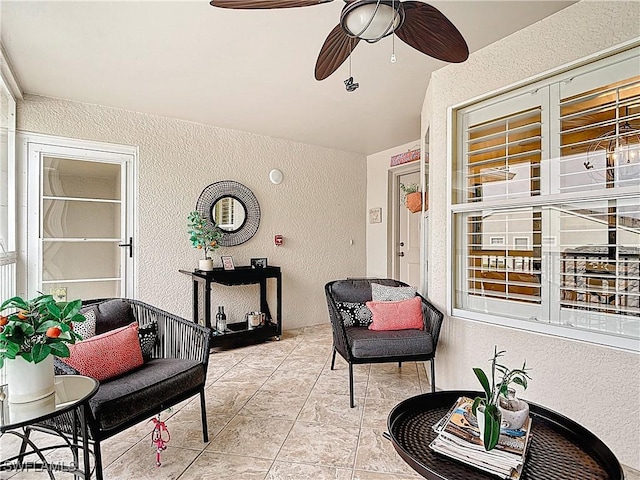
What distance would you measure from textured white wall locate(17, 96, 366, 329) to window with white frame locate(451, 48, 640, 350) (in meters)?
2.40

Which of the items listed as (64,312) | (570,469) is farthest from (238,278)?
(570,469)

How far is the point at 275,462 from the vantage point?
1.90m

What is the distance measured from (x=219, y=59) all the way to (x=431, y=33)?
1561mm

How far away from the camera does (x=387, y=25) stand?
1380 millimetres

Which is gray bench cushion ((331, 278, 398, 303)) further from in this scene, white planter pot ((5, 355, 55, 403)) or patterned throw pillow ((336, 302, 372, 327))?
white planter pot ((5, 355, 55, 403))

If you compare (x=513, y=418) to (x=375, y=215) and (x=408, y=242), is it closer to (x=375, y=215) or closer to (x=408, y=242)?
(x=408, y=242)

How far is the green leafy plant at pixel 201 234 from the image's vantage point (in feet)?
12.5

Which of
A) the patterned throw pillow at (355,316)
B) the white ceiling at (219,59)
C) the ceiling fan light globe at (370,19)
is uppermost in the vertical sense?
the white ceiling at (219,59)

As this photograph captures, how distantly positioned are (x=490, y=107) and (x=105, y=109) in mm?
3335

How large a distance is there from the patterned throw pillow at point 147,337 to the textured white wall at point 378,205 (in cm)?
335

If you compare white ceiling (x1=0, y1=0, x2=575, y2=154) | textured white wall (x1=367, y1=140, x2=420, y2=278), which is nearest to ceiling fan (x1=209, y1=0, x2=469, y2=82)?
white ceiling (x1=0, y1=0, x2=575, y2=154)

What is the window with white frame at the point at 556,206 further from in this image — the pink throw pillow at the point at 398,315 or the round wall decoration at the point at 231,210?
the round wall decoration at the point at 231,210

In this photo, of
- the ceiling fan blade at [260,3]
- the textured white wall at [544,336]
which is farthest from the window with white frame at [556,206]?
the ceiling fan blade at [260,3]

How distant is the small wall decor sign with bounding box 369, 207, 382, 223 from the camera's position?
5.16 meters
